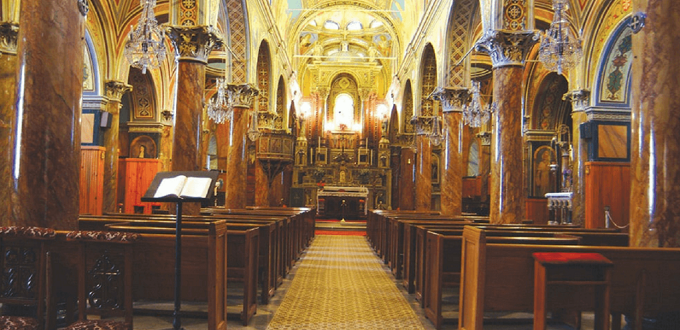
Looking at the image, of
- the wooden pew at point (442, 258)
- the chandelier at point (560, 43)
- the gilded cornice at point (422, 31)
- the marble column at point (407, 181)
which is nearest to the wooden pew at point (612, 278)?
the wooden pew at point (442, 258)

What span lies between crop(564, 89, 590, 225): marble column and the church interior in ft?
Answer: 0.17

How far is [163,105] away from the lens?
20.6 metres

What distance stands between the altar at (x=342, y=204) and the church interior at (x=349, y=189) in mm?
75

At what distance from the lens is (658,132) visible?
4.66m

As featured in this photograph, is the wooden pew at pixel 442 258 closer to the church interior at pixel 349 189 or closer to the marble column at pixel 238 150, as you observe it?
the church interior at pixel 349 189

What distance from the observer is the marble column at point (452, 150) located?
14086 millimetres

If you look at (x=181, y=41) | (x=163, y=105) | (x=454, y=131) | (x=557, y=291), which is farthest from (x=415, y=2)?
(x=557, y=291)

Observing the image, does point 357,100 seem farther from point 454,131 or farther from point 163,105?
point 454,131

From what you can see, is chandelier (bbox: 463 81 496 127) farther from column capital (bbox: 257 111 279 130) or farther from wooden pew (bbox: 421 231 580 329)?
column capital (bbox: 257 111 279 130)

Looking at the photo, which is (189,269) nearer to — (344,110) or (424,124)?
(424,124)

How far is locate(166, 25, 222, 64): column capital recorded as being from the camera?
9773mm

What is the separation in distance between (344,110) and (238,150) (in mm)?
18802

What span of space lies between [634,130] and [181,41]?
8233 mm

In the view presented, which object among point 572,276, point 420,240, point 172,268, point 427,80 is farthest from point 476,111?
point 172,268
